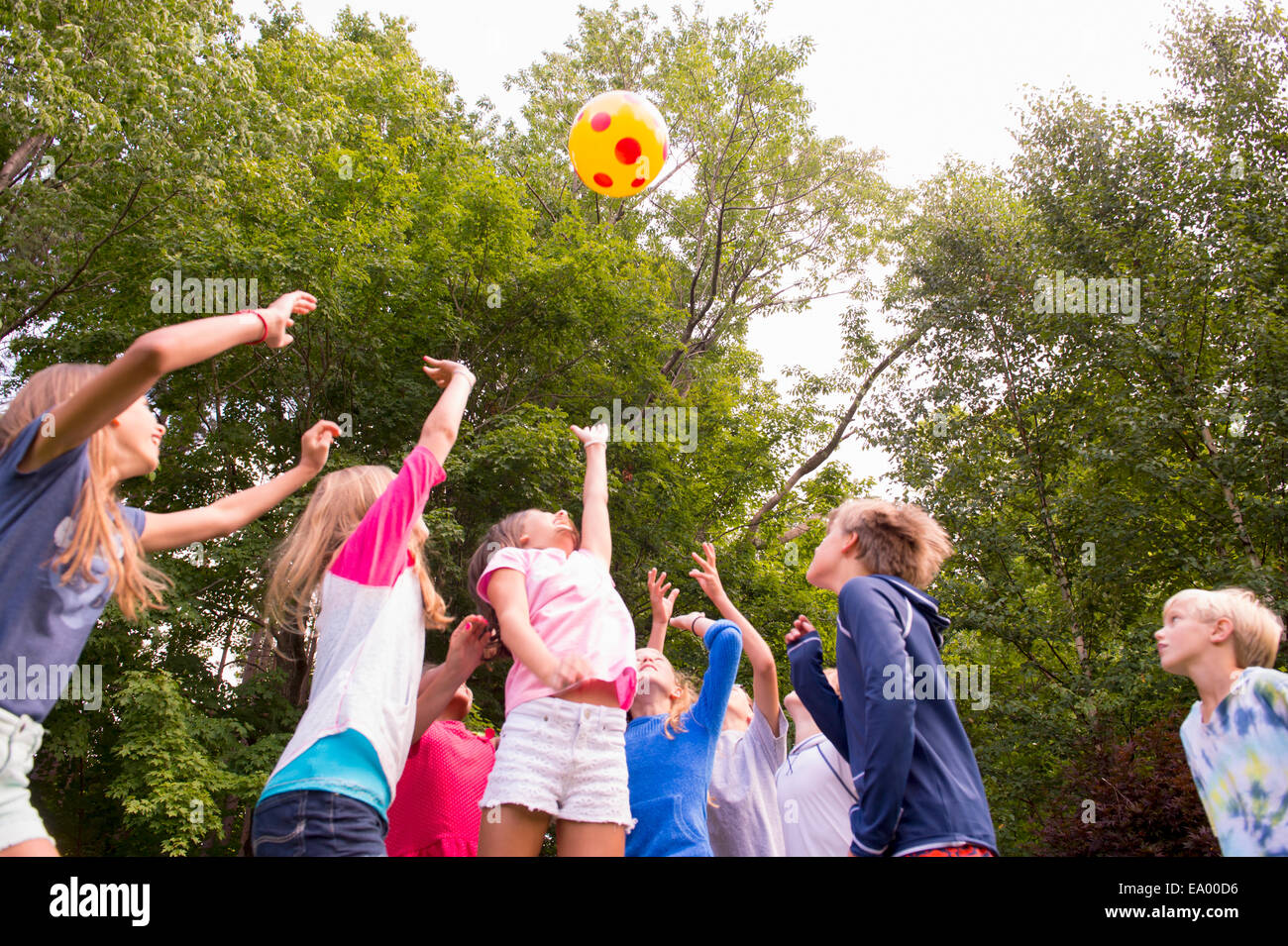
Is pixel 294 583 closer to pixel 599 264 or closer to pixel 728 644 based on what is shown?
pixel 728 644

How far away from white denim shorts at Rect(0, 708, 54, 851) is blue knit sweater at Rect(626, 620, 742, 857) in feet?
6.46

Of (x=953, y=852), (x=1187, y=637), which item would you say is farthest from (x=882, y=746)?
(x=1187, y=637)

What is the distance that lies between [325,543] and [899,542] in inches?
71.0

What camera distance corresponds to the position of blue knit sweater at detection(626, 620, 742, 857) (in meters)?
3.35

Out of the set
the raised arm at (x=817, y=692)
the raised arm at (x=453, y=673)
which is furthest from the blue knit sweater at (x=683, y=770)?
the raised arm at (x=453, y=673)

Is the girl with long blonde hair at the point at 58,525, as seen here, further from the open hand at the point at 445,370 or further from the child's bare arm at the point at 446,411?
the open hand at the point at 445,370

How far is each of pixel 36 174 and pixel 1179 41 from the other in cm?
1938

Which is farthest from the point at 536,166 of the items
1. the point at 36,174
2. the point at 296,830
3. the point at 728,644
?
the point at 296,830

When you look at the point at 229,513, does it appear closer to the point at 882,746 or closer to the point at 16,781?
the point at 16,781

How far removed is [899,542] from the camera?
9.83 feet

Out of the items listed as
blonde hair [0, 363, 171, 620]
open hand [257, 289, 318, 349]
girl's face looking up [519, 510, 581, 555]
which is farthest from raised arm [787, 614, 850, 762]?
blonde hair [0, 363, 171, 620]

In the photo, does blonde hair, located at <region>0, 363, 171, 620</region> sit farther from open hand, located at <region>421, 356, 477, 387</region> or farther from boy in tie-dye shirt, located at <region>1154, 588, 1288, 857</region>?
boy in tie-dye shirt, located at <region>1154, 588, 1288, 857</region>

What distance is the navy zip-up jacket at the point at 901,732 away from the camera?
233 cm

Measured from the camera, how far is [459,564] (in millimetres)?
13789
